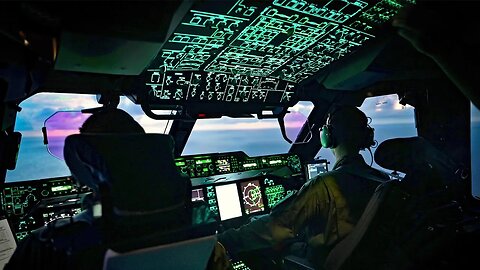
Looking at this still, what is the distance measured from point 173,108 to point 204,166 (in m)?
0.47

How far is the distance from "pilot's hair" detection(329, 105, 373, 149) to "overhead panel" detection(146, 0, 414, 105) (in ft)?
1.90

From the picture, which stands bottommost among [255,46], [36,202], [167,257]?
[167,257]

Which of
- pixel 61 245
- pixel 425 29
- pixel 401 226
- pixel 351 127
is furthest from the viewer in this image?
pixel 351 127

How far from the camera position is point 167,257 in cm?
96

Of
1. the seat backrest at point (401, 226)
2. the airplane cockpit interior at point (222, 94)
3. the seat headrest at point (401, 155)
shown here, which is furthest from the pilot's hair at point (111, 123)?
the seat headrest at point (401, 155)

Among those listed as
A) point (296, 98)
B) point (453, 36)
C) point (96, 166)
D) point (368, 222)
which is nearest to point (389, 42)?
point (296, 98)

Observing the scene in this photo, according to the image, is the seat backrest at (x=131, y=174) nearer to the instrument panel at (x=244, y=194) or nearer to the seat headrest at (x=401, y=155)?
the seat headrest at (x=401, y=155)

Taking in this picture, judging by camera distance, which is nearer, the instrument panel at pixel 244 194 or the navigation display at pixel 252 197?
the instrument panel at pixel 244 194

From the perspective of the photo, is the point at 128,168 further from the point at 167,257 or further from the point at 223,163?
the point at 223,163

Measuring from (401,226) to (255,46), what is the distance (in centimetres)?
134

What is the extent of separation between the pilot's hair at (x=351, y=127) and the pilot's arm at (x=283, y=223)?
0.29m

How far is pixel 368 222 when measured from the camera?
1387 millimetres

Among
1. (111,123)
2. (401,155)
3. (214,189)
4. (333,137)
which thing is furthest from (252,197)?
(111,123)

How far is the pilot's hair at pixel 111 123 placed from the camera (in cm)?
119
